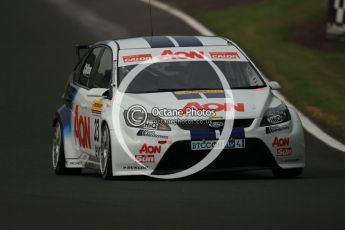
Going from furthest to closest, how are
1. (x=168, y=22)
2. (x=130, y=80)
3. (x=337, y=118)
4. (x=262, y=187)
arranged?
(x=168, y=22) < (x=337, y=118) < (x=130, y=80) < (x=262, y=187)

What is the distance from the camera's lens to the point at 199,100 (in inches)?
508

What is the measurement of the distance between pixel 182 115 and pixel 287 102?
8.70 metres

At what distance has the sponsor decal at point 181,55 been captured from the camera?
14.0m

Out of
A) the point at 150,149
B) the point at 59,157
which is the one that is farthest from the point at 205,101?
the point at 59,157

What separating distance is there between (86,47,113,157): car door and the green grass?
4205mm

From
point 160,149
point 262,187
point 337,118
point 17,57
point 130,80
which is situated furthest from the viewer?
point 17,57

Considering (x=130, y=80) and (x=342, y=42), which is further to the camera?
(x=342, y=42)

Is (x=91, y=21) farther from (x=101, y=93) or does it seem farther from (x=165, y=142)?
(x=165, y=142)

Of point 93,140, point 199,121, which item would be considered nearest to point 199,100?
point 199,121

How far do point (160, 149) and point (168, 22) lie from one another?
19.1 meters

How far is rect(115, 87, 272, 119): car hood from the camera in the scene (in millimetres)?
12797

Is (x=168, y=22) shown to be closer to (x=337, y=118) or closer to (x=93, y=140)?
(x=337, y=118)

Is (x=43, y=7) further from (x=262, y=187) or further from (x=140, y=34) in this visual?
Answer: (x=262, y=187)

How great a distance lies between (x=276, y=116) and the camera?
42.5 ft
